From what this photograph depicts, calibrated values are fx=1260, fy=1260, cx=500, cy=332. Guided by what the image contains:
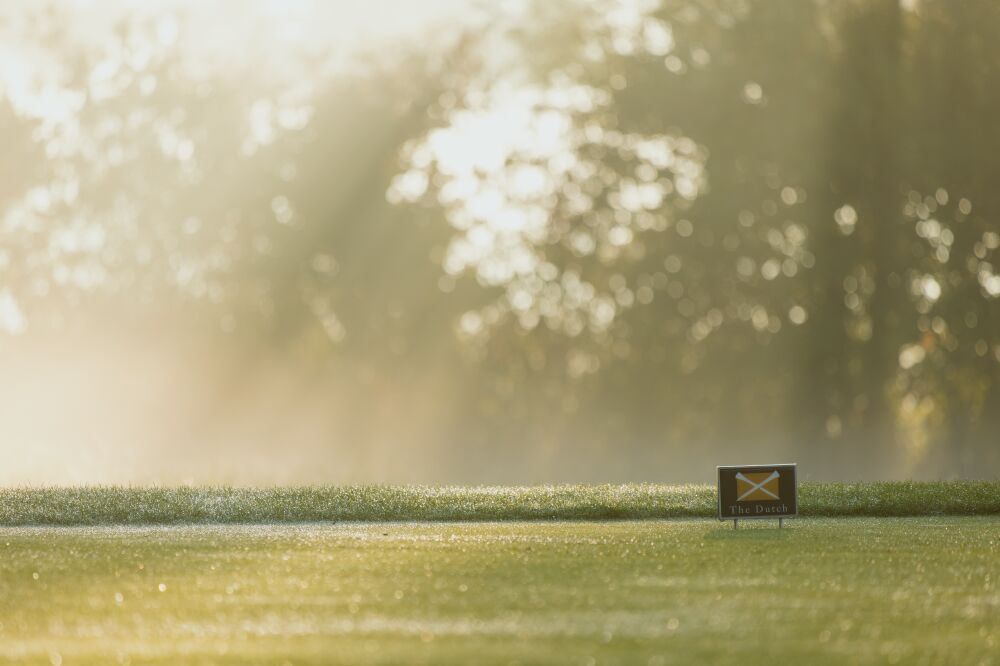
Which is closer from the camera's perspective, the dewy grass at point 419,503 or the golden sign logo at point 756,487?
the golden sign logo at point 756,487

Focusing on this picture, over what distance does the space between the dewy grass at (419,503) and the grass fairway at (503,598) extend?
2.36m

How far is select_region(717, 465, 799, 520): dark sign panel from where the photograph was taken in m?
15.6

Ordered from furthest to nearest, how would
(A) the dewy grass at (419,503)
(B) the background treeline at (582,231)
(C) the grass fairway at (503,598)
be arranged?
1. (B) the background treeline at (582,231)
2. (A) the dewy grass at (419,503)
3. (C) the grass fairway at (503,598)

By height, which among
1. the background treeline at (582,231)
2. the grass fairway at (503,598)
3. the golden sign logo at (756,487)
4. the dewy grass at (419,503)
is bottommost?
the grass fairway at (503,598)

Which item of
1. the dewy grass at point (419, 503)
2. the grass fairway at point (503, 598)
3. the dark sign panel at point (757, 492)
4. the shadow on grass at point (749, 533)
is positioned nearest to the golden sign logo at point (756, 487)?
the dark sign panel at point (757, 492)

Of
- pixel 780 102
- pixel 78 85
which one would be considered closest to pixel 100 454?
pixel 78 85

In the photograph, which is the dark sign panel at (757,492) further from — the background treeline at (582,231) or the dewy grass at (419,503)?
the background treeline at (582,231)

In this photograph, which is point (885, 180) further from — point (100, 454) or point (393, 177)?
point (100, 454)

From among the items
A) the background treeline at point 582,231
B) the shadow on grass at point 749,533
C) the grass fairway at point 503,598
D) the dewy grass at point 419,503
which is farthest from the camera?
the background treeline at point 582,231

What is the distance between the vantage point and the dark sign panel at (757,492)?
51.2ft

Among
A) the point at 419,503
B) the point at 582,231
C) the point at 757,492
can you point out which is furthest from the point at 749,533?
the point at 582,231

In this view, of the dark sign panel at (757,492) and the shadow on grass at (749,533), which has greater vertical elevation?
the dark sign panel at (757,492)

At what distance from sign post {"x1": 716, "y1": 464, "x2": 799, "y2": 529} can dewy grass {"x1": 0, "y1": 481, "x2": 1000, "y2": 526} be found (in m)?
2.41

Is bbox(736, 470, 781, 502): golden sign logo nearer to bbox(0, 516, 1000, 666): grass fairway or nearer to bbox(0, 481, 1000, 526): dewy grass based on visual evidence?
bbox(0, 516, 1000, 666): grass fairway
